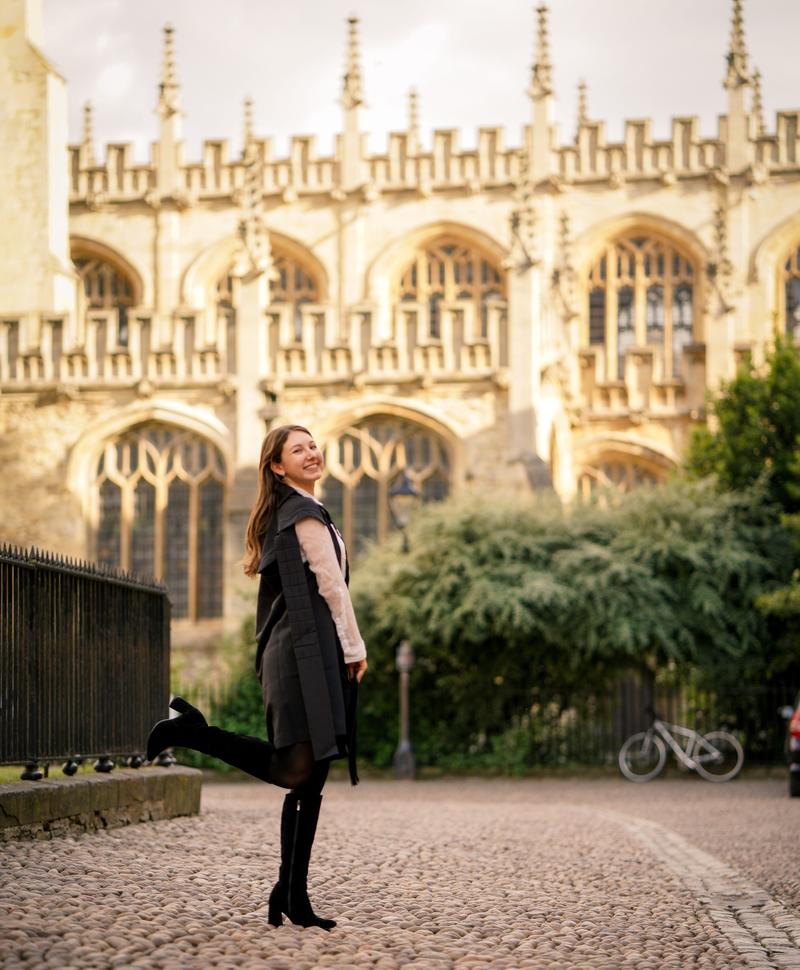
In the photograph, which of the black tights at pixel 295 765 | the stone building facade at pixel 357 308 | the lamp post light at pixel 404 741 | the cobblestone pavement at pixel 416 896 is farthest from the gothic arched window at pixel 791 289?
the black tights at pixel 295 765

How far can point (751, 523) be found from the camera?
2530 cm

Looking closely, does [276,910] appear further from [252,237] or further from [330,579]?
[252,237]

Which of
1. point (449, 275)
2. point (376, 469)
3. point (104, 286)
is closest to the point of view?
point (376, 469)

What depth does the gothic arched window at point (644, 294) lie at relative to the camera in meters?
43.3

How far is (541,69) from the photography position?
144 feet

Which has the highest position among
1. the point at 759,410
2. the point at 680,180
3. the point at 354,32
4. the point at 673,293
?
the point at 354,32

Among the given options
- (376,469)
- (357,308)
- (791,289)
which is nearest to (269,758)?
(376,469)

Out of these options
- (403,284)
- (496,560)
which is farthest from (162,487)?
(403,284)

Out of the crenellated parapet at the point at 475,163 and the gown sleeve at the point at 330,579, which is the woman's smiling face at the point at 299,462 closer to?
the gown sleeve at the point at 330,579

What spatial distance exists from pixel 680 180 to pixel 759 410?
15.7 m

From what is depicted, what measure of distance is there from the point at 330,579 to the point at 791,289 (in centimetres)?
3847

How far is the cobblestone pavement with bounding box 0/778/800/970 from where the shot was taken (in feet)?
17.5

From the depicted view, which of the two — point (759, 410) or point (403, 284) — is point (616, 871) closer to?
point (759, 410)

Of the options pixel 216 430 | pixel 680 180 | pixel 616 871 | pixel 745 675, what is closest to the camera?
pixel 616 871
